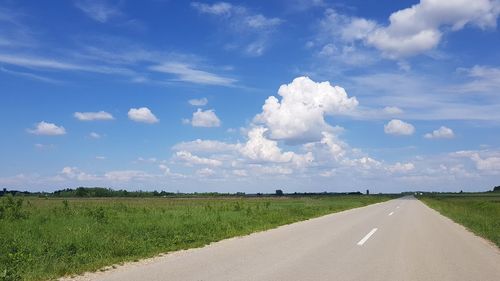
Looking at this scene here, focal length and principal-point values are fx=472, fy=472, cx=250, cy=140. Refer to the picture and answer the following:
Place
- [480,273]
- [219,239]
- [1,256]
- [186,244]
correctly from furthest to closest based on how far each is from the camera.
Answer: [219,239] → [186,244] → [1,256] → [480,273]

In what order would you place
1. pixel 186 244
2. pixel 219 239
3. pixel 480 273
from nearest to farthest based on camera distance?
1. pixel 480 273
2. pixel 186 244
3. pixel 219 239

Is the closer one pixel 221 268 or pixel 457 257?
pixel 221 268

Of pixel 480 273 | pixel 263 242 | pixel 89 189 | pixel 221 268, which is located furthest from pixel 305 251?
pixel 89 189

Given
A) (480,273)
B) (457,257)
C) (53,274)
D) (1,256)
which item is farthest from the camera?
(457,257)

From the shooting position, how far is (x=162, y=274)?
9211 mm

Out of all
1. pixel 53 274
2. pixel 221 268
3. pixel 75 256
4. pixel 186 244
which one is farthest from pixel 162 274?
pixel 186 244

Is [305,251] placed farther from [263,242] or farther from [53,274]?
[53,274]

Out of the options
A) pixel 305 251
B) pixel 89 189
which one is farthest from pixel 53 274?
pixel 89 189

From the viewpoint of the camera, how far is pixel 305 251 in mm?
12922

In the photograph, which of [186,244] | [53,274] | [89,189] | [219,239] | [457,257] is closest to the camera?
[53,274]

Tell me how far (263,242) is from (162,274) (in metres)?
6.38

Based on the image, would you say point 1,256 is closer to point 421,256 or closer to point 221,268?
point 221,268

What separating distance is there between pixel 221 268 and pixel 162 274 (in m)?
1.34

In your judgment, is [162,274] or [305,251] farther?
[305,251]
